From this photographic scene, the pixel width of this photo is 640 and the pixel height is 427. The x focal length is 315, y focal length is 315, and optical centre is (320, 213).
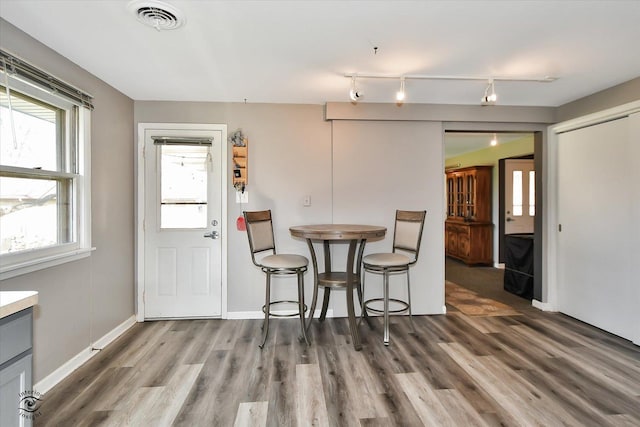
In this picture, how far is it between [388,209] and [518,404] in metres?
2.07

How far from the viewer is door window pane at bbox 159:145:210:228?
344 centimetres

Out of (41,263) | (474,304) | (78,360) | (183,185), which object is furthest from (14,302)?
(474,304)

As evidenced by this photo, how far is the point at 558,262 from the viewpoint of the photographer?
371 centimetres

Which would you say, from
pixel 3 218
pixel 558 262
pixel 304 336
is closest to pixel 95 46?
pixel 3 218

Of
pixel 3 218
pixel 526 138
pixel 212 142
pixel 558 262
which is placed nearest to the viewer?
pixel 3 218

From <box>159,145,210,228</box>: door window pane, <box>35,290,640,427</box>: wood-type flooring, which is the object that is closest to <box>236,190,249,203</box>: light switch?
<box>159,145,210,228</box>: door window pane

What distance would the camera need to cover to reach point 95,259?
2738mm

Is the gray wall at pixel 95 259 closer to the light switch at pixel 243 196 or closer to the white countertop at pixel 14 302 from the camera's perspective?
the white countertop at pixel 14 302

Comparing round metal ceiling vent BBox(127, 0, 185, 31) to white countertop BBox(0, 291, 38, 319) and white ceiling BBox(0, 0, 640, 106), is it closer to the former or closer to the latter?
white ceiling BBox(0, 0, 640, 106)

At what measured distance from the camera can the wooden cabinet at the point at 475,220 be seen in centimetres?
628

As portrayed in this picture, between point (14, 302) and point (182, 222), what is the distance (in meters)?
2.39

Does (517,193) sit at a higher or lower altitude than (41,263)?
higher

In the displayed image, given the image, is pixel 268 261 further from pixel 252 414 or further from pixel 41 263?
pixel 41 263

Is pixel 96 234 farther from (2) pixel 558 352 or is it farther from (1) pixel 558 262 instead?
(1) pixel 558 262
